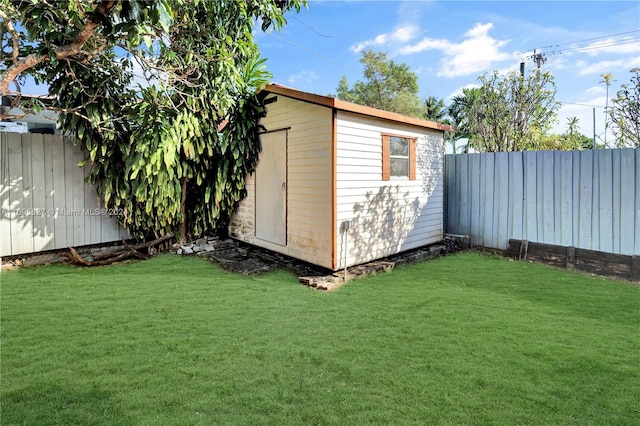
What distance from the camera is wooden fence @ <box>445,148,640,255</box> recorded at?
201 inches

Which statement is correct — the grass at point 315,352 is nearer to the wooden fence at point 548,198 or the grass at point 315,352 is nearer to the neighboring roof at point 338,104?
the wooden fence at point 548,198

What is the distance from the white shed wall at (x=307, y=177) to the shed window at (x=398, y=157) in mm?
1256

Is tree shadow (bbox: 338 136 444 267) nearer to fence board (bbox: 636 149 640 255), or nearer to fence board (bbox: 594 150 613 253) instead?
fence board (bbox: 594 150 613 253)

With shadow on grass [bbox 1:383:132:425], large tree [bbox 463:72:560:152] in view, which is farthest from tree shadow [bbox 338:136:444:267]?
shadow on grass [bbox 1:383:132:425]

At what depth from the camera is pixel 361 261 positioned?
549 cm

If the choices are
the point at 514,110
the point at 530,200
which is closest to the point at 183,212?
the point at 530,200

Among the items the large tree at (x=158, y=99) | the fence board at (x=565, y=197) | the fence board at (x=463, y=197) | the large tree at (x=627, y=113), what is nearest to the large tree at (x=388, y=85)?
the large tree at (x=627, y=113)

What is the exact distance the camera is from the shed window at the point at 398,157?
5.80 metres

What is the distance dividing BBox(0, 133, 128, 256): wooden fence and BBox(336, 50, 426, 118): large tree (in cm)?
1960

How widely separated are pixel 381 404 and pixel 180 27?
18.5 ft

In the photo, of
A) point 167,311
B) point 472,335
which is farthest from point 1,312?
point 472,335

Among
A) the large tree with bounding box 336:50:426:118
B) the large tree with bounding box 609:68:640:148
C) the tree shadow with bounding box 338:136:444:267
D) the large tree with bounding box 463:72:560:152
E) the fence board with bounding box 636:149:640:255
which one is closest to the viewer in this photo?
the fence board with bounding box 636:149:640:255

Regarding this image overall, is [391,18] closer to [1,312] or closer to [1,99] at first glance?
[1,99]

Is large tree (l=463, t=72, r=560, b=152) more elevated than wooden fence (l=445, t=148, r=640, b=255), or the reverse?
large tree (l=463, t=72, r=560, b=152)
